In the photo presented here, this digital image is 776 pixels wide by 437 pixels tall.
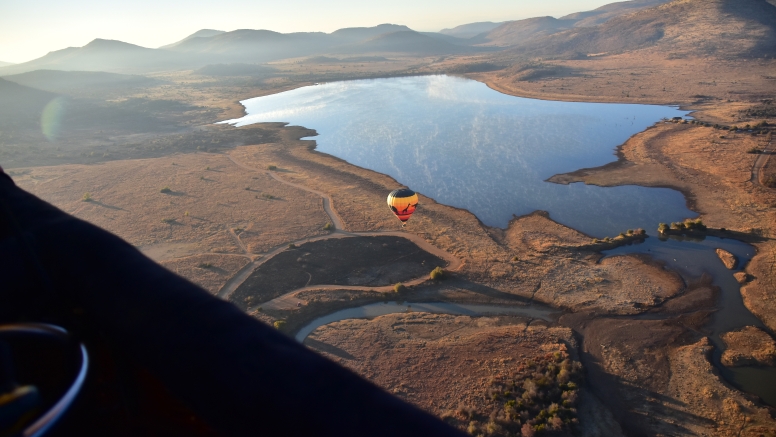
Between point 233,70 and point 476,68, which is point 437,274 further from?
point 233,70

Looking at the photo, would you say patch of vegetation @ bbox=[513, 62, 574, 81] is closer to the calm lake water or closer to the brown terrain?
the calm lake water

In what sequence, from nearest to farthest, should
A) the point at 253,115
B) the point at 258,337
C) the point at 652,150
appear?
the point at 258,337, the point at 652,150, the point at 253,115

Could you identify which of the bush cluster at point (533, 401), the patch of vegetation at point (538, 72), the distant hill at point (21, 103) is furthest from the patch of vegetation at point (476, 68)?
the bush cluster at point (533, 401)

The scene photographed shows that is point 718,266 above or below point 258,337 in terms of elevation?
below

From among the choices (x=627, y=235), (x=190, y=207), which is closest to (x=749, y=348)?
(x=627, y=235)

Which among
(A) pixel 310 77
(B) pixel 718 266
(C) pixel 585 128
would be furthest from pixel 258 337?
(A) pixel 310 77

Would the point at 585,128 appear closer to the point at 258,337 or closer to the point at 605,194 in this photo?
the point at 605,194

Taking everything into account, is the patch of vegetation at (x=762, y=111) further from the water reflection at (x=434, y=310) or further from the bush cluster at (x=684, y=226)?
the water reflection at (x=434, y=310)
